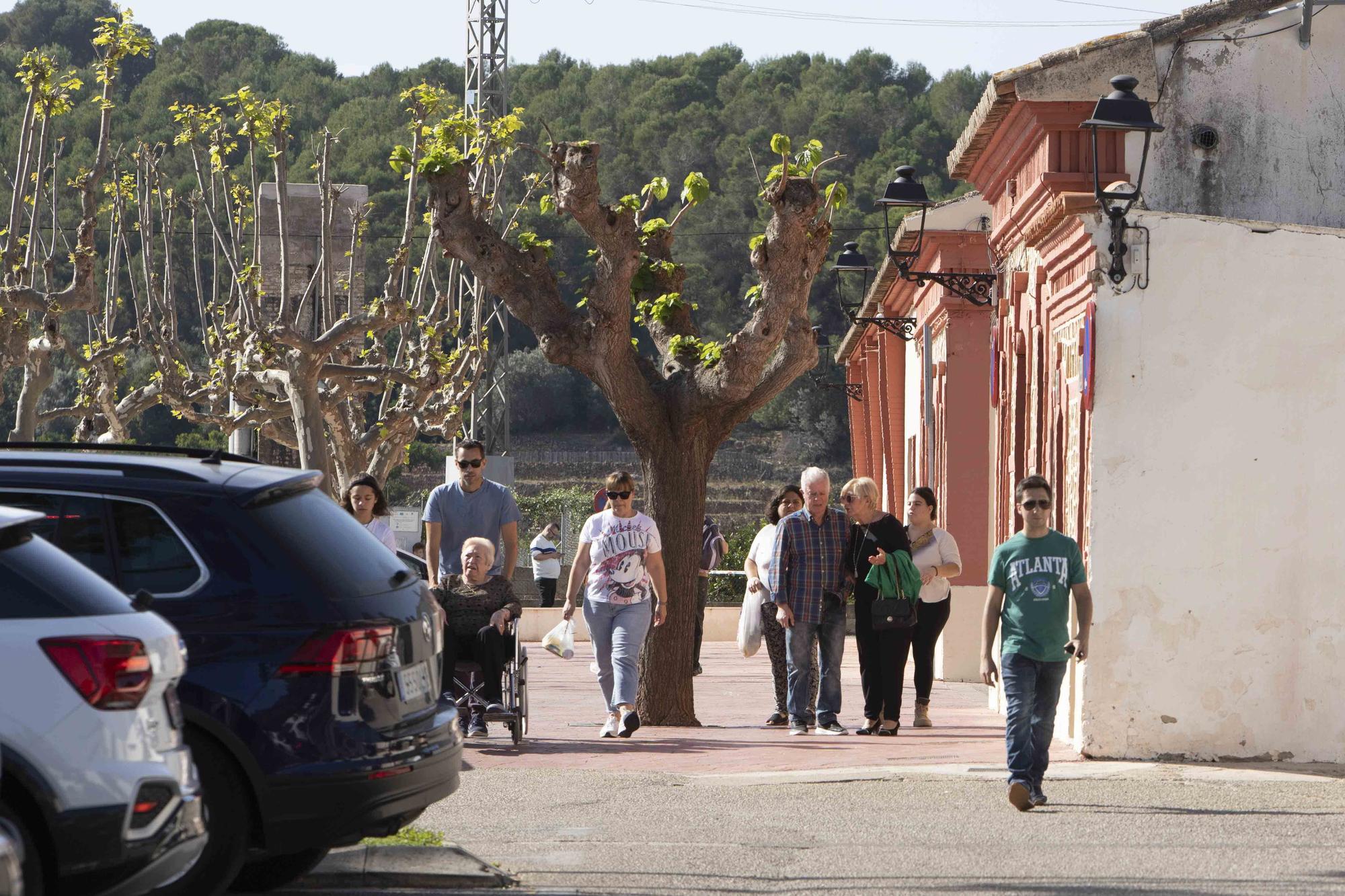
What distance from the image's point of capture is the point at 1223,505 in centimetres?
1069

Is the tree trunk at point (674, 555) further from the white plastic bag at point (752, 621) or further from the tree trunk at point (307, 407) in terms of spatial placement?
the tree trunk at point (307, 407)

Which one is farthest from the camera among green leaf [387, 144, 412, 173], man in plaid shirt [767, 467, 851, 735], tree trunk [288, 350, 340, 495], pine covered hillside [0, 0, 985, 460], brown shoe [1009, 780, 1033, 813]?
pine covered hillside [0, 0, 985, 460]

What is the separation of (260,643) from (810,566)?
6.65 meters

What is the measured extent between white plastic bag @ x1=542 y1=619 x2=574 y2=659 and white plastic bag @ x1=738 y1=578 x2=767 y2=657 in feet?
4.43

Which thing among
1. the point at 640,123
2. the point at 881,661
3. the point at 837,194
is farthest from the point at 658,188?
the point at 640,123

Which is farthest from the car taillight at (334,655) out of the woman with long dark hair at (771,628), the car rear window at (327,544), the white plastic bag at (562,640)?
the woman with long dark hair at (771,628)

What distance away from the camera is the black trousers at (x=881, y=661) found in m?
12.6

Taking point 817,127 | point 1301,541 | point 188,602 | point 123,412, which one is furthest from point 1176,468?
point 817,127

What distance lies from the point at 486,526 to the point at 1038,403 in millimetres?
4416

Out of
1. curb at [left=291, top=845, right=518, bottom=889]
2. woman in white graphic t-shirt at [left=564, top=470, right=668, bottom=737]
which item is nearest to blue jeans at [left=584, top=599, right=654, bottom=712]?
woman in white graphic t-shirt at [left=564, top=470, right=668, bottom=737]

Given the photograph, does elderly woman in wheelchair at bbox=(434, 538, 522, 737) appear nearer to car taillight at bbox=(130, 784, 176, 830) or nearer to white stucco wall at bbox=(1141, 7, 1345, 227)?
white stucco wall at bbox=(1141, 7, 1345, 227)

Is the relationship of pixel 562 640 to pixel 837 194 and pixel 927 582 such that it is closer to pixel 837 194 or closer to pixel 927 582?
pixel 927 582

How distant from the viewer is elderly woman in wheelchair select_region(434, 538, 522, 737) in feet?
37.7

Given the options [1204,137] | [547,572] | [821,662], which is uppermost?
[1204,137]
